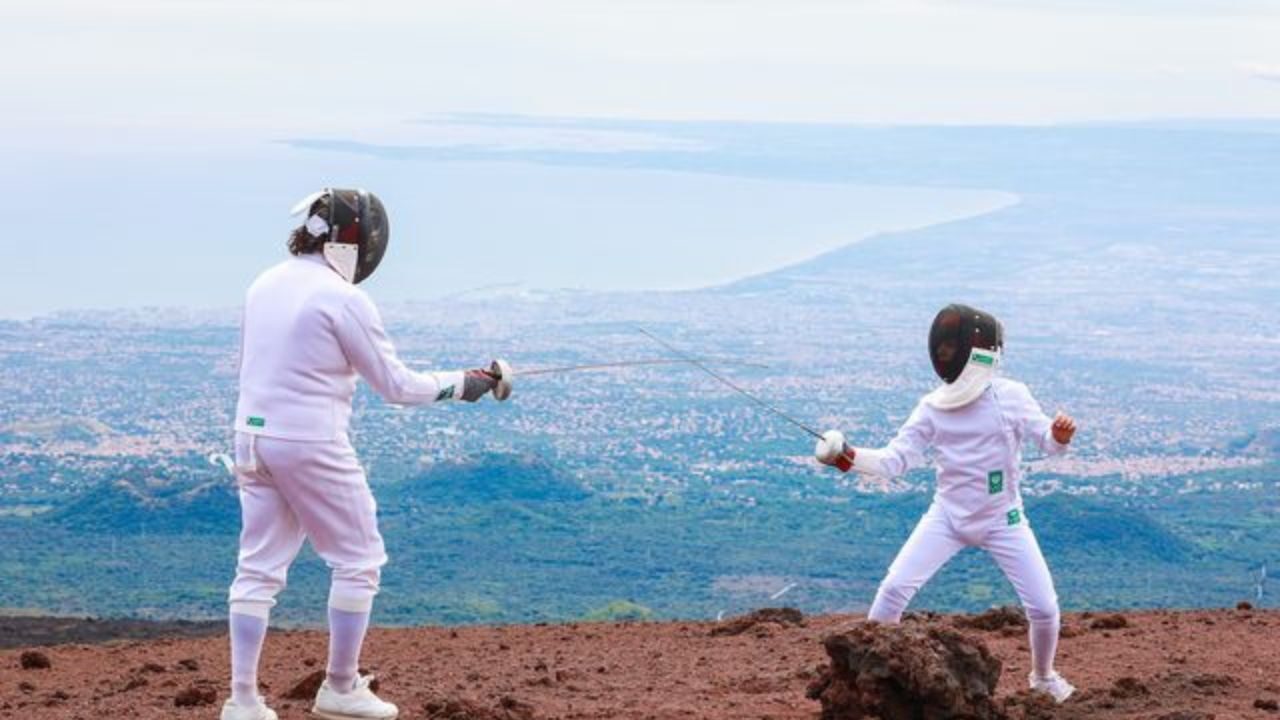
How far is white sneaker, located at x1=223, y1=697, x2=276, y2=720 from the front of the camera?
9.17 metres

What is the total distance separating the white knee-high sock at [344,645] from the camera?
30.1 feet

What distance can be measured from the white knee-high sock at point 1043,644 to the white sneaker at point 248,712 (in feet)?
10.9

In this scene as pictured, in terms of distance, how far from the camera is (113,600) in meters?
33.2

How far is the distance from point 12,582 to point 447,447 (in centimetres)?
2693

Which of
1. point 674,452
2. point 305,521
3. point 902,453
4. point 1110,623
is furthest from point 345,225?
point 674,452

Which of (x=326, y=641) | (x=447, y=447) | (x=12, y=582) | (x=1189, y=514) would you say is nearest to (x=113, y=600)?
(x=12, y=582)

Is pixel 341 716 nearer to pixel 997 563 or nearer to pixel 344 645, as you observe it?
pixel 344 645

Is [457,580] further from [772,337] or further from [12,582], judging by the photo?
[772,337]

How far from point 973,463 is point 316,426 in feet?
9.68

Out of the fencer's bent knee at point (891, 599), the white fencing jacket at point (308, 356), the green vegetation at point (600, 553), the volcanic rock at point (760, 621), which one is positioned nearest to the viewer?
→ the white fencing jacket at point (308, 356)

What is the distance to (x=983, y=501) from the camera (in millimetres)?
10203

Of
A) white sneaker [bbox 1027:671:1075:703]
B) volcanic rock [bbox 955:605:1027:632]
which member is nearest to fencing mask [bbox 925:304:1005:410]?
white sneaker [bbox 1027:671:1075:703]

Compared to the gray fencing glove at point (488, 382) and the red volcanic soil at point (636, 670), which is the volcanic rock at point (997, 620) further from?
the gray fencing glove at point (488, 382)

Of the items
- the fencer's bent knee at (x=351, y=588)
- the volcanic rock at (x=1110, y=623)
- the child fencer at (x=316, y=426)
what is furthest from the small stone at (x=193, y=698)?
the volcanic rock at (x=1110, y=623)
